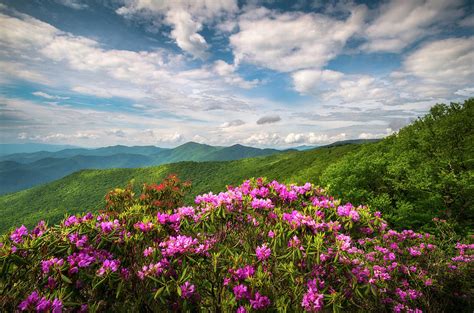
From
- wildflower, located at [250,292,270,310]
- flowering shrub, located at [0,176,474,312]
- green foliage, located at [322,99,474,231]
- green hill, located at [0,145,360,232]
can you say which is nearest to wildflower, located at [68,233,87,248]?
flowering shrub, located at [0,176,474,312]

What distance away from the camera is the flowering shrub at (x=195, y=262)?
3.25 meters

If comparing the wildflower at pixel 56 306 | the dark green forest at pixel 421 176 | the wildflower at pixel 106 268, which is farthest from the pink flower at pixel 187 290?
the dark green forest at pixel 421 176

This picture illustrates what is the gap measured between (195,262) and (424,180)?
981 inches

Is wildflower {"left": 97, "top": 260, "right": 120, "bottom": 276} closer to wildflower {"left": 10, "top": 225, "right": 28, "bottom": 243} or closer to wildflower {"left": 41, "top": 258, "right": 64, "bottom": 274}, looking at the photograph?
wildflower {"left": 41, "top": 258, "right": 64, "bottom": 274}

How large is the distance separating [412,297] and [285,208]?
166 inches

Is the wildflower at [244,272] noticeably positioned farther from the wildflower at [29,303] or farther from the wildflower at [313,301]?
the wildflower at [29,303]

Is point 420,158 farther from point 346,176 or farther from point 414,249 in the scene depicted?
point 414,249

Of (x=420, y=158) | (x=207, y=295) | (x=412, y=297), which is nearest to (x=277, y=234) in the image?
(x=207, y=295)

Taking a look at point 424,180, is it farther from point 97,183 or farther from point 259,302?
point 97,183

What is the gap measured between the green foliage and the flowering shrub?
18310mm

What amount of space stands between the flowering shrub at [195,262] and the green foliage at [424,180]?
18310mm

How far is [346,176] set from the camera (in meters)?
25.6

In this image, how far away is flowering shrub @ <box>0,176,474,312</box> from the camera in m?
3.25

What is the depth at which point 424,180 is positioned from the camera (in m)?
21.3
